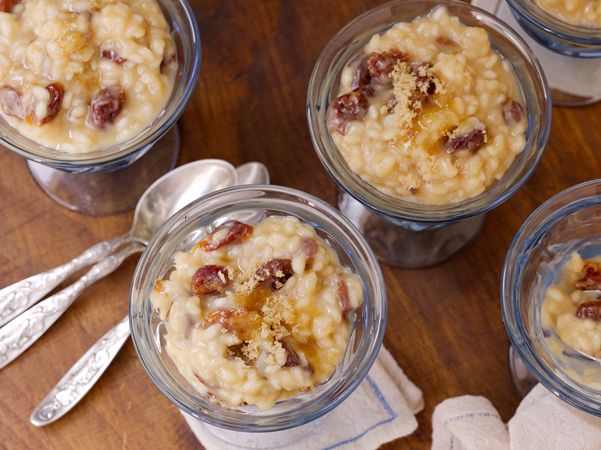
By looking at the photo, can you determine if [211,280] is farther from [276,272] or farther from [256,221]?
[256,221]

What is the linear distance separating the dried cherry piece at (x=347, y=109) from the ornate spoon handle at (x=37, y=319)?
2.63 feet

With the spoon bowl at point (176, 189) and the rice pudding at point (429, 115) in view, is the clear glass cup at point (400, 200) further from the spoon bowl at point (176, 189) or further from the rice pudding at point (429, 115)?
the spoon bowl at point (176, 189)

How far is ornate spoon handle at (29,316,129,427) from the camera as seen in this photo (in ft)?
8.21

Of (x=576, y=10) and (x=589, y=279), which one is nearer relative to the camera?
(x=589, y=279)

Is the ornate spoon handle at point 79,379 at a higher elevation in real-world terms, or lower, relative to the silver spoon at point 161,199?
lower

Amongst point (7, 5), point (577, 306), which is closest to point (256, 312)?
point (577, 306)

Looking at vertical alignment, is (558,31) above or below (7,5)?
below

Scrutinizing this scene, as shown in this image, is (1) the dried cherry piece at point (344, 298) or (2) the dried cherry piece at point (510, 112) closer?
(1) the dried cherry piece at point (344, 298)

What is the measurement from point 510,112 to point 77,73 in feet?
3.75

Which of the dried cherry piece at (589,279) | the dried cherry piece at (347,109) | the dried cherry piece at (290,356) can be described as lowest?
the dried cherry piece at (589,279)

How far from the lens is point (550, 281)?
243cm

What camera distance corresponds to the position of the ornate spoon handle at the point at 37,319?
2508 millimetres

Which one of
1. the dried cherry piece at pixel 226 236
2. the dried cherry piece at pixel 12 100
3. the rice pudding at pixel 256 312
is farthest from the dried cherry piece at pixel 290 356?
the dried cherry piece at pixel 12 100

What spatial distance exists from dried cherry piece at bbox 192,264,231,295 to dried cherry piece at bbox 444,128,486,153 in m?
0.65
